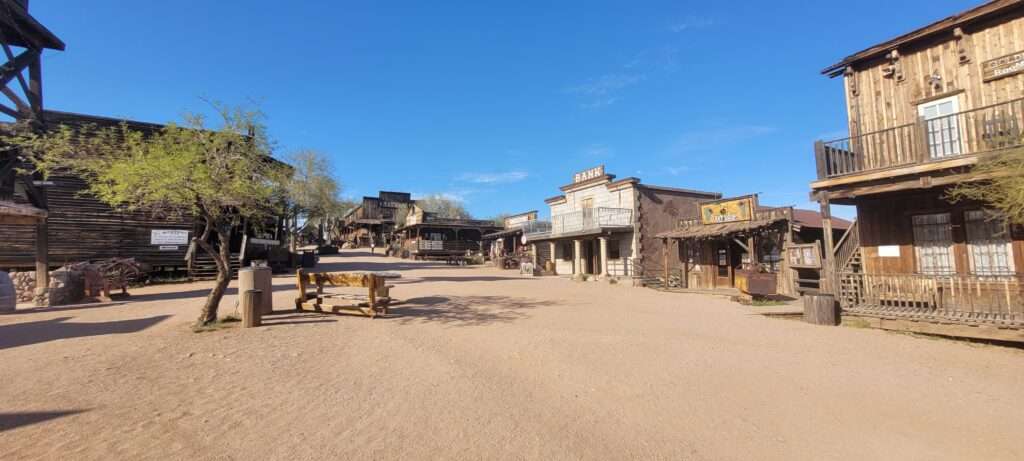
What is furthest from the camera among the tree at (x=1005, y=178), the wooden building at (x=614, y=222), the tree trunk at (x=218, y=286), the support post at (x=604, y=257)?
the support post at (x=604, y=257)

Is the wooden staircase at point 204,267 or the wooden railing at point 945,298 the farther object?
the wooden staircase at point 204,267

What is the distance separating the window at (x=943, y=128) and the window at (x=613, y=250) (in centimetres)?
1414

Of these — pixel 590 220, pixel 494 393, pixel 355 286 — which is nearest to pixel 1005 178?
pixel 494 393

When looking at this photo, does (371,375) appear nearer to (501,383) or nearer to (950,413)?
(501,383)

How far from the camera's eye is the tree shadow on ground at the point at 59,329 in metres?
7.13

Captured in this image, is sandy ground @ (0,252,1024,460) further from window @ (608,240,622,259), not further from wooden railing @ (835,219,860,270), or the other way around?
window @ (608,240,622,259)

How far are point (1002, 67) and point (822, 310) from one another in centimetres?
651

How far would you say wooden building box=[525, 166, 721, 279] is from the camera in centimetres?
2186

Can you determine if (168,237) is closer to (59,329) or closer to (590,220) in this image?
(59,329)

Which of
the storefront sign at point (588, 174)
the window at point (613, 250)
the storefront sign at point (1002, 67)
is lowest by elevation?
the window at point (613, 250)

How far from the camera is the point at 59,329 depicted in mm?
7949

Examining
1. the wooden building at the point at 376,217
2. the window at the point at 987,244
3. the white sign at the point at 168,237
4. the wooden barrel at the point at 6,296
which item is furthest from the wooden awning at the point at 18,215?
the wooden building at the point at 376,217

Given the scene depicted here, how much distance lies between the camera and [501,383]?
5047mm

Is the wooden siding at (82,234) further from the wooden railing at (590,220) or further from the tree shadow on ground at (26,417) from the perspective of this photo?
the wooden railing at (590,220)
